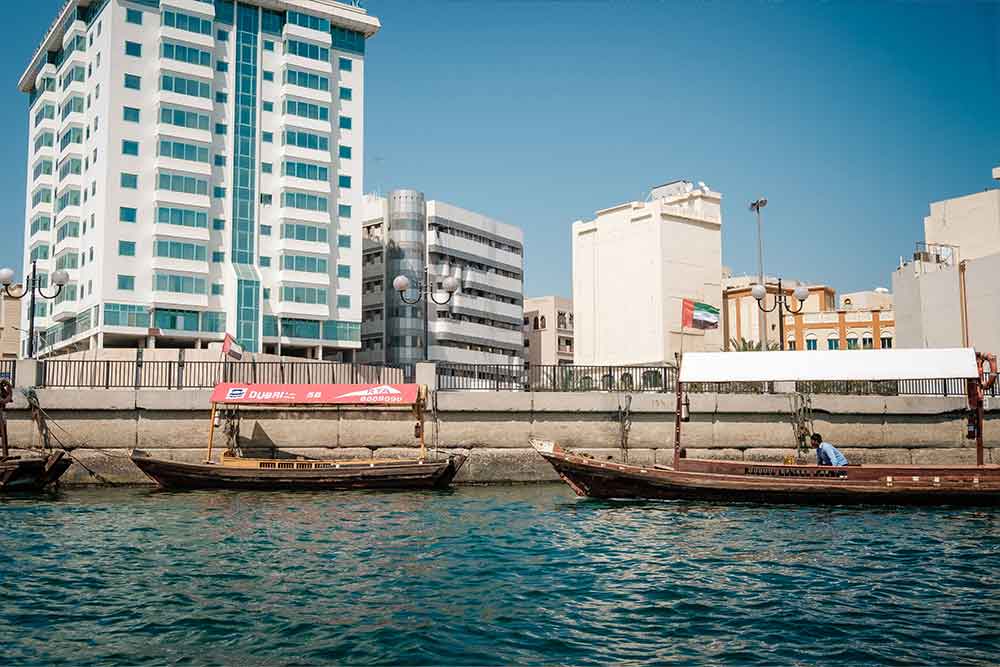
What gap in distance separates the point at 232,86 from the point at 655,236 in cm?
3619

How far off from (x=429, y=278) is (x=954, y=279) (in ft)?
156

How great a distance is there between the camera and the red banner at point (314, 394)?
875 inches

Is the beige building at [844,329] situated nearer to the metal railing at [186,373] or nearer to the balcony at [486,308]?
the balcony at [486,308]

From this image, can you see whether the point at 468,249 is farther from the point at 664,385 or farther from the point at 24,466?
the point at 24,466

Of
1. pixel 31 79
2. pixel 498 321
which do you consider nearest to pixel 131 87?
pixel 31 79

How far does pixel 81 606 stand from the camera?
10.1 meters

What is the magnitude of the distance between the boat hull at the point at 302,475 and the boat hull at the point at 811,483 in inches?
171

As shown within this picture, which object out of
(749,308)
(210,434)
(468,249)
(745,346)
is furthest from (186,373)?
(749,308)

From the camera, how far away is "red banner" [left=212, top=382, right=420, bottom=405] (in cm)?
2223

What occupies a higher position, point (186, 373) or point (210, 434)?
point (186, 373)

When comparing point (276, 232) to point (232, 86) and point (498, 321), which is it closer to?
point (232, 86)

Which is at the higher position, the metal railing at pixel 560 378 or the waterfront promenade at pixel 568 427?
the metal railing at pixel 560 378

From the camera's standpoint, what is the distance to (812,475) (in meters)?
19.3

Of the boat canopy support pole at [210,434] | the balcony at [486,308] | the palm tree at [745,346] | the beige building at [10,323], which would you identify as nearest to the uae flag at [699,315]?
the palm tree at [745,346]
